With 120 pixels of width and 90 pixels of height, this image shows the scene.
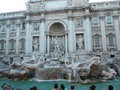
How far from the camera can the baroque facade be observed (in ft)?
92.6

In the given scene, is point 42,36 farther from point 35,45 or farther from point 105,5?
point 105,5

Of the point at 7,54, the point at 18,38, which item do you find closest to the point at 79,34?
the point at 18,38

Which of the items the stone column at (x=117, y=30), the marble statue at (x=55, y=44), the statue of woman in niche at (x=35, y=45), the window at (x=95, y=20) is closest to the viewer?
the stone column at (x=117, y=30)

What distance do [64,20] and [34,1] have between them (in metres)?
7.06

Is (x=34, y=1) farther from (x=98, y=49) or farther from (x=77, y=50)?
(x=98, y=49)

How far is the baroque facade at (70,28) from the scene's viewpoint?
28.2 meters

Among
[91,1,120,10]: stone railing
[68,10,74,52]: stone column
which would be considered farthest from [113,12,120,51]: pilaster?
[68,10,74,52]: stone column

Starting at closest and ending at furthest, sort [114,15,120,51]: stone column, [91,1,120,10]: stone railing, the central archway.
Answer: [114,15,120,51]: stone column → the central archway → [91,1,120,10]: stone railing

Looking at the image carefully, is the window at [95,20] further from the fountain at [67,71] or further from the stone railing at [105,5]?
the fountain at [67,71]

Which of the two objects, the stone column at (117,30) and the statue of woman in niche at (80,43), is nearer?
the stone column at (117,30)

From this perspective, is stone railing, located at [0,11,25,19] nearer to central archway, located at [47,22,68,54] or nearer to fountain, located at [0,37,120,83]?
central archway, located at [47,22,68,54]

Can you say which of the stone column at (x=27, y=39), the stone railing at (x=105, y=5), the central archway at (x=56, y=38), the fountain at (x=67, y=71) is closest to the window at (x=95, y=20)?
the stone railing at (x=105, y=5)

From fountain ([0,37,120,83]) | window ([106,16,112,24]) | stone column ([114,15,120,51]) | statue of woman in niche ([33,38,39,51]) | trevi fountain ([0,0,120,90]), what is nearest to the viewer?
fountain ([0,37,120,83])

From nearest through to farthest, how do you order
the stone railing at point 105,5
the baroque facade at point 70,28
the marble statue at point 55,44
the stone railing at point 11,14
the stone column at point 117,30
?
the stone column at point 117,30
the baroque facade at point 70,28
the marble statue at point 55,44
the stone railing at point 105,5
the stone railing at point 11,14
